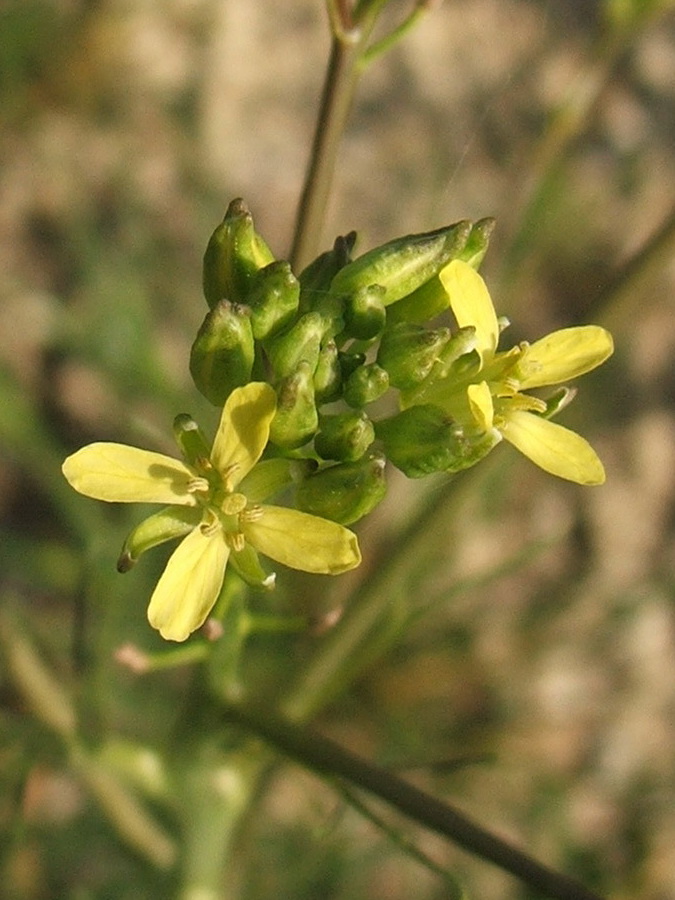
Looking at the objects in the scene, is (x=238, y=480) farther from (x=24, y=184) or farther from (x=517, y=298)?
(x=24, y=184)

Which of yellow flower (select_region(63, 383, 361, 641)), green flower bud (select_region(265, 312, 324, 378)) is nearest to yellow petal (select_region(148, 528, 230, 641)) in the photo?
yellow flower (select_region(63, 383, 361, 641))

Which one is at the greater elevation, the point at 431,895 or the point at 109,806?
the point at 109,806

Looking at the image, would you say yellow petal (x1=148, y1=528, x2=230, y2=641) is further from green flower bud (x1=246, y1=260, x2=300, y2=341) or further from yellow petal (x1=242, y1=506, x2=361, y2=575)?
green flower bud (x1=246, y1=260, x2=300, y2=341)

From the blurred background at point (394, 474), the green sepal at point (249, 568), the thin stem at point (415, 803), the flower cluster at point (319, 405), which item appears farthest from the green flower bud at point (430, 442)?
the blurred background at point (394, 474)

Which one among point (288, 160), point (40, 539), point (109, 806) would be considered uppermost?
point (288, 160)

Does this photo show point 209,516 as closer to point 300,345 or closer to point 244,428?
point 244,428

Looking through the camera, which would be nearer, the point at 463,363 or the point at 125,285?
the point at 463,363

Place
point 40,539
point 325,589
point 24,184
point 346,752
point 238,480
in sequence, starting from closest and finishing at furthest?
point 238,480
point 346,752
point 325,589
point 40,539
point 24,184

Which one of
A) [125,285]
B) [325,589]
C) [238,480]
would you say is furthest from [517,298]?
[238,480]
